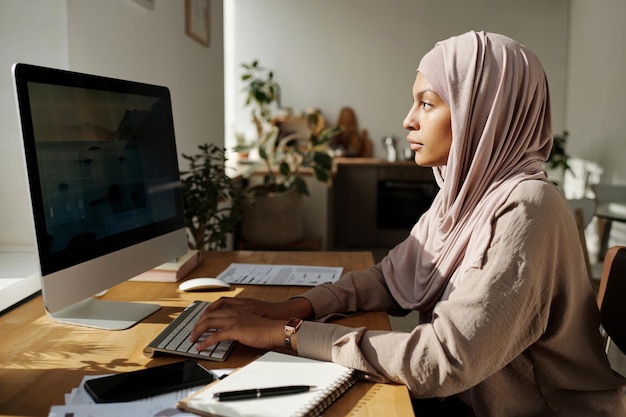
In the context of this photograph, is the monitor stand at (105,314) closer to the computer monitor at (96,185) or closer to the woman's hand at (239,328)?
the computer monitor at (96,185)

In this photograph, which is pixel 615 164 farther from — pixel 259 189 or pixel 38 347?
pixel 38 347

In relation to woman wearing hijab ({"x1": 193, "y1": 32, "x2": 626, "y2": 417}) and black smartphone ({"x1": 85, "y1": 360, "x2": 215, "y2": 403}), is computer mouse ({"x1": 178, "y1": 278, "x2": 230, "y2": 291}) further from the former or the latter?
black smartphone ({"x1": 85, "y1": 360, "x2": 215, "y2": 403})

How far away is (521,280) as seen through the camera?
1024mm

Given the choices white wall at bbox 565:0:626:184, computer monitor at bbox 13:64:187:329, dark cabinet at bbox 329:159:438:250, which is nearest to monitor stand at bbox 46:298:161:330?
computer monitor at bbox 13:64:187:329

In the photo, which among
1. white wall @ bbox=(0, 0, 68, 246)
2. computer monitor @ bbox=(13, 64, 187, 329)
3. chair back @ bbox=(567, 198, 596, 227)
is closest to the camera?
computer monitor @ bbox=(13, 64, 187, 329)

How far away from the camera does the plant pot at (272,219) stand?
4.69 meters

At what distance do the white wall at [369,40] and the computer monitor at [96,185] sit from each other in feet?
17.9

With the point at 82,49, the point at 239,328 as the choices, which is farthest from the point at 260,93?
the point at 239,328

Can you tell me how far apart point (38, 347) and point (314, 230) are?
4407 mm

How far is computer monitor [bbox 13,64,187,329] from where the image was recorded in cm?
112

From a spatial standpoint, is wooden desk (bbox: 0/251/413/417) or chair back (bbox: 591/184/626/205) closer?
wooden desk (bbox: 0/251/413/417)

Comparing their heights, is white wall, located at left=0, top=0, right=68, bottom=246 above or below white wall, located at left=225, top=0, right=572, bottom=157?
below

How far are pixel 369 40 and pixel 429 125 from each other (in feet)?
19.3

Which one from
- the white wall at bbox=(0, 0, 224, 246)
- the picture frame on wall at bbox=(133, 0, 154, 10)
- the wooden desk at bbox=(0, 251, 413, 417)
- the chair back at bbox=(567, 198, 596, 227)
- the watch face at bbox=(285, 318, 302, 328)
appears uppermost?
the picture frame on wall at bbox=(133, 0, 154, 10)
